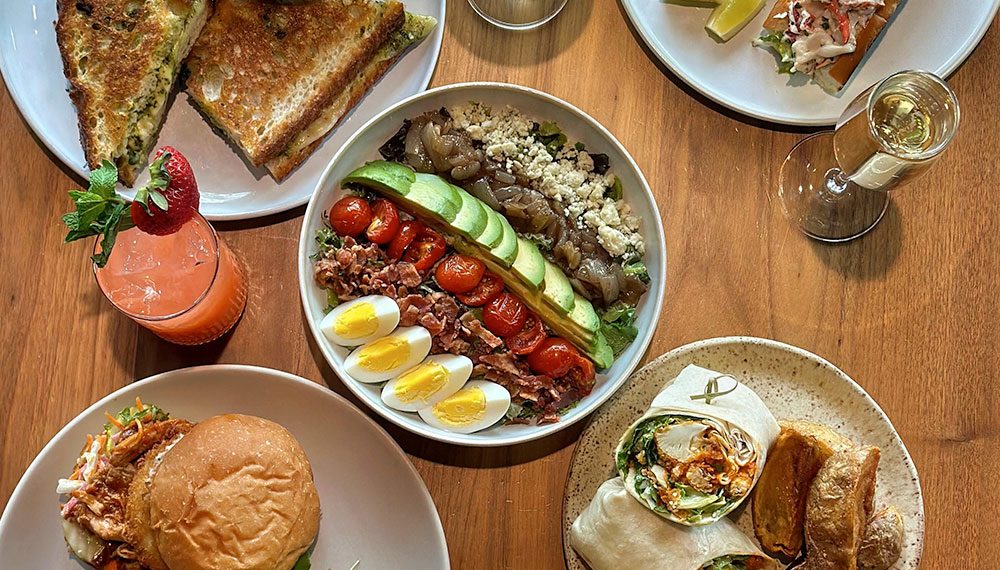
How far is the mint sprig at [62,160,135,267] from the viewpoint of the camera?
5.36 feet

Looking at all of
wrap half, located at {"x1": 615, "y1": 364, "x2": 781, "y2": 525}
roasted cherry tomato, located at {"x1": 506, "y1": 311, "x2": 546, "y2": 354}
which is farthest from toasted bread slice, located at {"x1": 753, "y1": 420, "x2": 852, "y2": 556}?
roasted cherry tomato, located at {"x1": 506, "y1": 311, "x2": 546, "y2": 354}

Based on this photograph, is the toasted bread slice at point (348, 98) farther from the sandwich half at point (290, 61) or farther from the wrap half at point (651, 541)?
the wrap half at point (651, 541)

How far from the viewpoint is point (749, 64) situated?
207cm

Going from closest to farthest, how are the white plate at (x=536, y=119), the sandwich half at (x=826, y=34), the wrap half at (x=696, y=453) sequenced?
1. the wrap half at (x=696, y=453)
2. the white plate at (x=536, y=119)
3. the sandwich half at (x=826, y=34)

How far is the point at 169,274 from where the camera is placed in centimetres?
188

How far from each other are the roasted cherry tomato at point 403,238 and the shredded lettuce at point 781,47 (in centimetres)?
99

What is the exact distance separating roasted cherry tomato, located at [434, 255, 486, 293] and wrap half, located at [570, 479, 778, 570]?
587 millimetres

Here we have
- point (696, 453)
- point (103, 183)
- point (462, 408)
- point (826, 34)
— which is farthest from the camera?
point (826, 34)

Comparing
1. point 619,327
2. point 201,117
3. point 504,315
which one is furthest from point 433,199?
point 201,117

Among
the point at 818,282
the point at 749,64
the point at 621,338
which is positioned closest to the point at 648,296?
the point at 621,338

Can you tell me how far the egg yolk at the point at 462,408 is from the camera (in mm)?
1896

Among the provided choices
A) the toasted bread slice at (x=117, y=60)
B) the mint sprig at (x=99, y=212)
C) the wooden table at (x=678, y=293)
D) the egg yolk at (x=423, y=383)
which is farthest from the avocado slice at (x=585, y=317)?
the toasted bread slice at (x=117, y=60)

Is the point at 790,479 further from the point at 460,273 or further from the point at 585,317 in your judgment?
the point at 460,273

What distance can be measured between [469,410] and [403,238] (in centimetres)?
44
